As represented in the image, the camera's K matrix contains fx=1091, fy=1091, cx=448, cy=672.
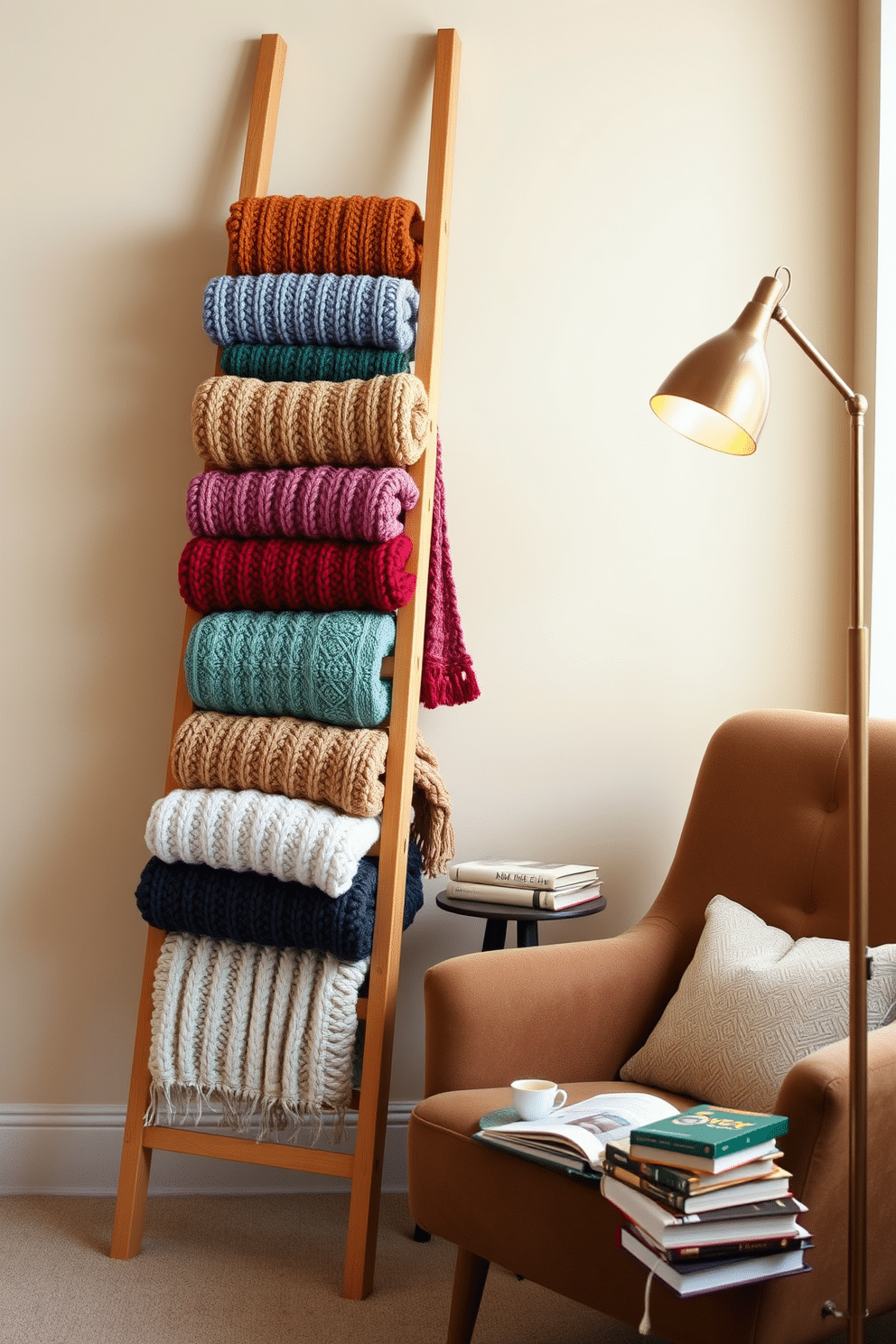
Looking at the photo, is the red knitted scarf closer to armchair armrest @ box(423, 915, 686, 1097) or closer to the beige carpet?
armchair armrest @ box(423, 915, 686, 1097)

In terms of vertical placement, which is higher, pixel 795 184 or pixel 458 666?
pixel 795 184

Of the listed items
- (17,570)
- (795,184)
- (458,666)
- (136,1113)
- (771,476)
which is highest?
(795,184)

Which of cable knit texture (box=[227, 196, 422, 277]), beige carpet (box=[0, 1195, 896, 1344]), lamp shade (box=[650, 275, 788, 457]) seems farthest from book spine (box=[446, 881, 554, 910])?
cable knit texture (box=[227, 196, 422, 277])

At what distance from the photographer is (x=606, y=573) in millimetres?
2064

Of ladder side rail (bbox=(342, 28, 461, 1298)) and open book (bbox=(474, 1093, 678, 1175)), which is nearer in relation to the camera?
open book (bbox=(474, 1093, 678, 1175))

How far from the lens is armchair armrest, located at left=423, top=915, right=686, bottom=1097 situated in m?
1.45

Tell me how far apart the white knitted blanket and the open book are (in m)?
0.46

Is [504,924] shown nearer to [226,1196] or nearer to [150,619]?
[226,1196]

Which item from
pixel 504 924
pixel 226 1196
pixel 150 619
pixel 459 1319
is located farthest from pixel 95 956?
pixel 459 1319

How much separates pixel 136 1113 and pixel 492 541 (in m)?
1.17

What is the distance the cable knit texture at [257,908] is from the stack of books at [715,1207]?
67 cm

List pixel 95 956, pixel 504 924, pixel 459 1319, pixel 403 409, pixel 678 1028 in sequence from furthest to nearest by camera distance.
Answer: pixel 95 956, pixel 504 924, pixel 403 409, pixel 678 1028, pixel 459 1319

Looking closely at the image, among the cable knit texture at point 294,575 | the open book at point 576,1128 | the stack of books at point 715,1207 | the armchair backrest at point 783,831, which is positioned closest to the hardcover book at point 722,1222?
the stack of books at point 715,1207

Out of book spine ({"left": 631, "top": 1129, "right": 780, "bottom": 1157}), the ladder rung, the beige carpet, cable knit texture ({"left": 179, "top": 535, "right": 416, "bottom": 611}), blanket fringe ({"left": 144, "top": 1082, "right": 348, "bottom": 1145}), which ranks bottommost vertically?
the beige carpet
